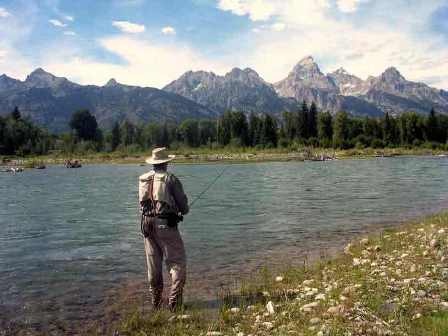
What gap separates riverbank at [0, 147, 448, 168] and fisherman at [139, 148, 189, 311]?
4409 inches

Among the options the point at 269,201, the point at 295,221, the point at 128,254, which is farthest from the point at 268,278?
the point at 269,201

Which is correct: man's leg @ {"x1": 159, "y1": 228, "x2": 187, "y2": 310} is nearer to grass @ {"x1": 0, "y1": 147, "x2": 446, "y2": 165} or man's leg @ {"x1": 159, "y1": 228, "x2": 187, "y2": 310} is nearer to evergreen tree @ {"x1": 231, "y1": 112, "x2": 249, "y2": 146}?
grass @ {"x1": 0, "y1": 147, "x2": 446, "y2": 165}

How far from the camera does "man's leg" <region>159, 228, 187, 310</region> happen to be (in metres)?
9.84

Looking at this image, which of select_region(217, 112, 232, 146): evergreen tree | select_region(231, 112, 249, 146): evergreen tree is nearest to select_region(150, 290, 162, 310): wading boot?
select_region(231, 112, 249, 146): evergreen tree

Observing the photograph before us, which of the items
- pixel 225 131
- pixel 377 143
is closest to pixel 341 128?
pixel 377 143

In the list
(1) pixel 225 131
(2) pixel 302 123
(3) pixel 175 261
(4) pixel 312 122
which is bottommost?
(3) pixel 175 261

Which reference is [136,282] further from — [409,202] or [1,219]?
[409,202]

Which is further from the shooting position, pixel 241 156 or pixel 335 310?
pixel 241 156

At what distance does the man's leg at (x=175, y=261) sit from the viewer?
9836 millimetres

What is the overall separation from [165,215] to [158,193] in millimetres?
509

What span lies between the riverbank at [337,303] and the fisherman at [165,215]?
0.82 meters

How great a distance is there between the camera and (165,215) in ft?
31.9

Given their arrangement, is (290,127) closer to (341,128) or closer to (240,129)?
(240,129)

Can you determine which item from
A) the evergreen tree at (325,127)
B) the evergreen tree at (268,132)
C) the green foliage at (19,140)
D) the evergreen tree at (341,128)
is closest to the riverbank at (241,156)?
the green foliage at (19,140)
